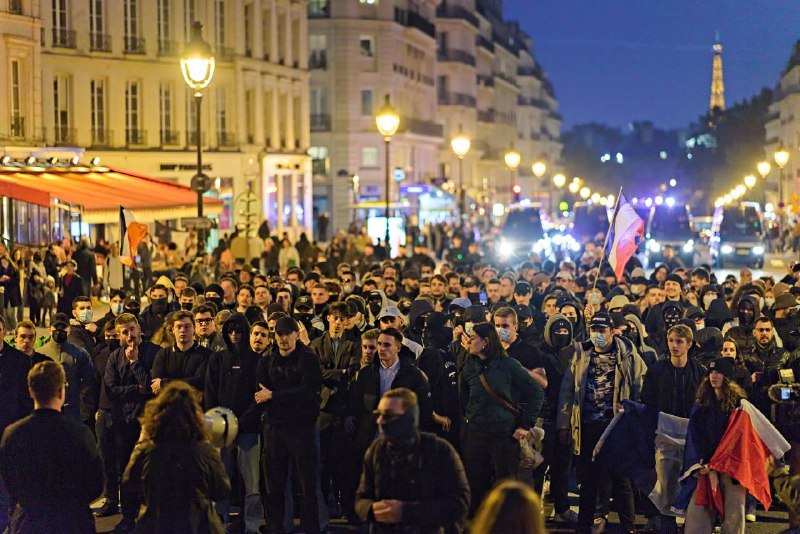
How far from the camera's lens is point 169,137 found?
5478 centimetres

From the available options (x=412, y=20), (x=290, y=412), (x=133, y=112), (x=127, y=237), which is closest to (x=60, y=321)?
(x=290, y=412)

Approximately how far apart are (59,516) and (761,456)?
494 centimetres

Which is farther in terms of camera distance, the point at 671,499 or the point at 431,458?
the point at 671,499

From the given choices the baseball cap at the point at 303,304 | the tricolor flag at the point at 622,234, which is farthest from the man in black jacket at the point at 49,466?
the tricolor flag at the point at 622,234

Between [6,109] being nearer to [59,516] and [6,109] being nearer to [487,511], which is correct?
[59,516]

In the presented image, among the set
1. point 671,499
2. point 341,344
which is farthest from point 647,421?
point 341,344

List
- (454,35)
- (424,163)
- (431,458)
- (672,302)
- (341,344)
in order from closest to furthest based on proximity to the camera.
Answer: (431,458) → (341,344) → (672,302) → (424,163) → (454,35)

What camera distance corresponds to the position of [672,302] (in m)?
17.0

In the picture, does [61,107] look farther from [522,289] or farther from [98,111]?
[522,289]

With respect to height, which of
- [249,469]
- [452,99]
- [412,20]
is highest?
[412,20]

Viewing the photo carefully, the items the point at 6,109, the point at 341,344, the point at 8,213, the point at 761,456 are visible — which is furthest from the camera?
the point at 6,109

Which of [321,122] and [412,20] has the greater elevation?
[412,20]

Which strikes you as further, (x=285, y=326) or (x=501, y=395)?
(x=285, y=326)

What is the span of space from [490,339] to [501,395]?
1.32 feet
